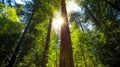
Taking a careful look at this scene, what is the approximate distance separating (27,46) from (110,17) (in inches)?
390

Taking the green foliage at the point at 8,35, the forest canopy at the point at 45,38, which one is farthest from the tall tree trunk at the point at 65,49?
the green foliage at the point at 8,35

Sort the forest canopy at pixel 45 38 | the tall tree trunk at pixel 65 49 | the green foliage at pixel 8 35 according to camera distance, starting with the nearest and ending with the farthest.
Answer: the tall tree trunk at pixel 65 49 → the forest canopy at pixel 45 38 → the green foliage at pixel 8 35

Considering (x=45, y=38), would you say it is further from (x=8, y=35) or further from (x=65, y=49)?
(x=65, y=49)

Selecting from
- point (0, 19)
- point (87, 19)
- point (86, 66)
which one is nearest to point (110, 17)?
point (87, 19)

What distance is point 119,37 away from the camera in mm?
12641

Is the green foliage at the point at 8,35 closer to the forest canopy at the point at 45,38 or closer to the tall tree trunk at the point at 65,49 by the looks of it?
the forest canopy at the point at 45,38

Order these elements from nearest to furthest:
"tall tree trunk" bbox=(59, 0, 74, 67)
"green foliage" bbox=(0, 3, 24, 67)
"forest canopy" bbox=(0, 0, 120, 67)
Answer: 1. "tall tree trunk" bbox=(59, 0, 74, 67)
2. "forest canopy" bbox=(0, 0, 120, 67)
3. "green foliage" bbox=(0, 3, 24, 67)

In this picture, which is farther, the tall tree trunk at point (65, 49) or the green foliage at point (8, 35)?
the green foliage at point (8, 35)

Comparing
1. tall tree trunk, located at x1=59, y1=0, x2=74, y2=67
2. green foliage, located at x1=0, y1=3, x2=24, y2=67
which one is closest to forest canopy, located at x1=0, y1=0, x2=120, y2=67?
green foliage, located at x1=0, y1=3, x2=24, y2=67

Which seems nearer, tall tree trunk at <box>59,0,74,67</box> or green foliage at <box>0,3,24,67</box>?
tall tree trunk at <box>59,0,74,67</box>

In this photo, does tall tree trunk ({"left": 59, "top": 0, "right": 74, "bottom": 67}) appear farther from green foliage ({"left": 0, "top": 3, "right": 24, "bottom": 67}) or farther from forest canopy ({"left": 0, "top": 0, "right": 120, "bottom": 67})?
green foliage ({"left": 0, "top": 3, "right": 24, "bottom": 67})

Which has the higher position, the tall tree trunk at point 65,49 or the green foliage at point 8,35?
the green foliage at point 8,35


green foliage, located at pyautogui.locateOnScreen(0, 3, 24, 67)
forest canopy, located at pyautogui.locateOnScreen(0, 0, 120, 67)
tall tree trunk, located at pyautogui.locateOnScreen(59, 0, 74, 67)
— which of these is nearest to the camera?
tall tree trunk, located at pyautogui.locateOnScreen(59, 0, 74, 67)

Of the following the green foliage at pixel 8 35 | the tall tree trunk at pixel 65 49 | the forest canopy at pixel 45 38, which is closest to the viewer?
the tall tree trunk at pixel 65 49
